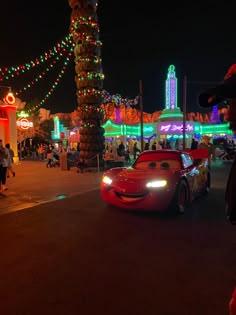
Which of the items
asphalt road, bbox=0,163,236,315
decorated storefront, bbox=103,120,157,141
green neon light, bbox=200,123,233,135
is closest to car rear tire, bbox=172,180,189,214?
asphalt road, bbox=0,163,236,315

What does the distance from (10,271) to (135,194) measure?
3394 millimetres

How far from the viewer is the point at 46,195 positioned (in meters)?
9.93

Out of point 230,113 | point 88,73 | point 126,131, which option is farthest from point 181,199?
point 126,131

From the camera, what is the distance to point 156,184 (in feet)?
22.5

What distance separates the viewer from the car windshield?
26.7ft

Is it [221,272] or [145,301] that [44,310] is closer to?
[145,301]

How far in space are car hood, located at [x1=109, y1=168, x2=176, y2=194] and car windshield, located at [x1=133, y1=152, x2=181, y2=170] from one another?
674mm

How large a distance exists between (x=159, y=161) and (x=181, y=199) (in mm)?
1463

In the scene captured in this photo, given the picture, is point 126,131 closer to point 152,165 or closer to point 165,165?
point 152,165

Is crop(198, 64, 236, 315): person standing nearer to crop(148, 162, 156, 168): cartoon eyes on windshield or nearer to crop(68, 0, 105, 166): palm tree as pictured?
crop(148, 162, 156, 168): cartoon eyes on windshield

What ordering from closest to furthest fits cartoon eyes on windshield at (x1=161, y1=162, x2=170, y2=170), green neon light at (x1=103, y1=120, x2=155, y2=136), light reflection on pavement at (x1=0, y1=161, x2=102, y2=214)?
cartoon eyes on windshield at (x1=161, y1=162, x2=170, y2=170) < light reflection on pavement at (x1=0, y1=161, x2=102, y2=214) < green neon light at (x1=103, y1=120, x2=155, y2=136)

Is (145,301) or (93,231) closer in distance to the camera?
(145,301)

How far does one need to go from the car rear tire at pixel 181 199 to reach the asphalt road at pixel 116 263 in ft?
0.70

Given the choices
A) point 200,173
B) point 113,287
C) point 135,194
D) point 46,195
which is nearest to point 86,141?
point 46,195
